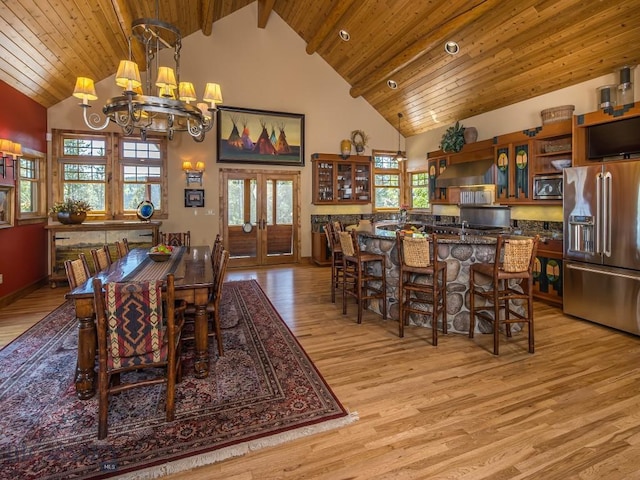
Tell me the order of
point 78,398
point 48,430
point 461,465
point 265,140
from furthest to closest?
1. point 265,140
2. point 78,398
3. point 48,430
4. point 461,465

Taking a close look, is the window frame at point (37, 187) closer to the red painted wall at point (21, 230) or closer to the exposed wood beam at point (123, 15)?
the red painted wall at point (21, 230)

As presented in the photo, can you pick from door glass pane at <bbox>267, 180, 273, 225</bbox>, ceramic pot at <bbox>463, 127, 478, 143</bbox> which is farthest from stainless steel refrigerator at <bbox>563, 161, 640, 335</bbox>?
door glass pane at <bbox>267, 180, 273, 225</bbox>

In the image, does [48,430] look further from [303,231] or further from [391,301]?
[303,231]

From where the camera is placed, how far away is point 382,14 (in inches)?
233

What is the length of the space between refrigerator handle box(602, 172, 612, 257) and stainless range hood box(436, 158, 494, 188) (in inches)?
90.0

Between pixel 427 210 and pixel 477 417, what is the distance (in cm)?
673

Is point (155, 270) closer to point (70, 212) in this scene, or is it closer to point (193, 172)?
point (70, 212)

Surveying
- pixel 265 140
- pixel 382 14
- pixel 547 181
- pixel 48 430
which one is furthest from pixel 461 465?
pixel 265 140

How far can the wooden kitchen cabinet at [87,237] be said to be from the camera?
5.91m

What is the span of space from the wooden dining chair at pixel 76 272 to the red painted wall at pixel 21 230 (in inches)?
117

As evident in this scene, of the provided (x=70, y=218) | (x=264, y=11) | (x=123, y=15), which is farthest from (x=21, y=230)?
(x=264, y=11)

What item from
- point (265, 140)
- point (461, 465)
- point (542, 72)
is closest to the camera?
point (461, 465)

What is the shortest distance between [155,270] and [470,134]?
616cm

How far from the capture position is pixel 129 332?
214 cm
